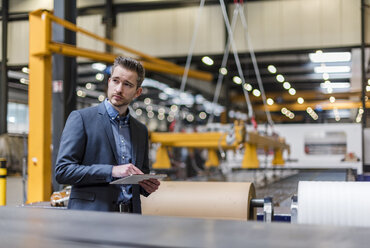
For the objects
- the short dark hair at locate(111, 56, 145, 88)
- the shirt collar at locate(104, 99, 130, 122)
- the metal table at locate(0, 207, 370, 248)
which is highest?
the short dark hair at locate(111, 56, 145, 88)

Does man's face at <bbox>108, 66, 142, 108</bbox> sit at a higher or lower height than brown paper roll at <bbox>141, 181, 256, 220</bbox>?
higher

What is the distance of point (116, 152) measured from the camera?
2.19 m

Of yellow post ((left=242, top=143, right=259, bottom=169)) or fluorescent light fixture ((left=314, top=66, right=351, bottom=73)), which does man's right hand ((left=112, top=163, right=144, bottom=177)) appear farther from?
fluorescent light fixture ((left=314, top=66, right=351, bottom=73))

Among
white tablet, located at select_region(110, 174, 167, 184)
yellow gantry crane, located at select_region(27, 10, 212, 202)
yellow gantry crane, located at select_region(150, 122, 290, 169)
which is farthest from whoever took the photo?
yellow gantry crane, located at select_region(150, 122, 290, 169)

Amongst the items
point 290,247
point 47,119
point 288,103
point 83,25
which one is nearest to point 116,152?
point 290,247

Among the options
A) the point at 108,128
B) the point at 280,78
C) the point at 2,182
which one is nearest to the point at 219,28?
the point at 280,78

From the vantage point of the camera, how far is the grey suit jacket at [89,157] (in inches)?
82.5

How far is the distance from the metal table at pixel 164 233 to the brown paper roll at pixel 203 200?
1369 millimetres

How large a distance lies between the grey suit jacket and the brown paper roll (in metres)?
0.59

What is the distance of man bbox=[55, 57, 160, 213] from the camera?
6.82ft

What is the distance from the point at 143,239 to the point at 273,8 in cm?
1216

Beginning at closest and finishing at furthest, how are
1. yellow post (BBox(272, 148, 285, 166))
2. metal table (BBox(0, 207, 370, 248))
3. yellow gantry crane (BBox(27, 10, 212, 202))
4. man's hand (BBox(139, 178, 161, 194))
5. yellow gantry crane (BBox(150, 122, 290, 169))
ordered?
metal table (BBox(0, 207, 370, 248))
man's hand (BBox(139, 178, 161, 194))
yellow gantry crane (BBox(27, 10, 212, 202))
yellow gantry crane (BBox(150, 122, 290, 169))
yellow post (BBox(272, 148, 285, 166))

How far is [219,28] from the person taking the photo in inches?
511

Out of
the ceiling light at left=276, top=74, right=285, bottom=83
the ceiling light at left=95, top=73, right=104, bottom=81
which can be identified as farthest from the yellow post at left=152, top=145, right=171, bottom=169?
the ceiling light at left=276, top=74, right=285, bottom=83
